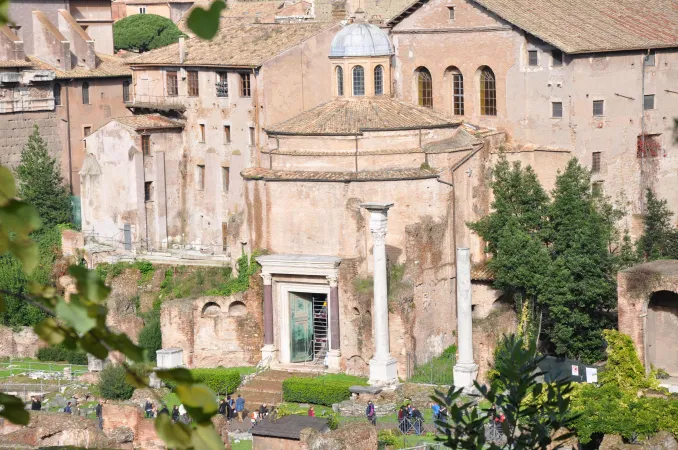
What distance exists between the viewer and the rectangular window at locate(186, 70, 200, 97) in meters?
36.3

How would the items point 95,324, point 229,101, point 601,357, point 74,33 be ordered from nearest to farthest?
point 95,324
point 601,357
point 229,101
point 74,33

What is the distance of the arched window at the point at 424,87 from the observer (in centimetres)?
3478

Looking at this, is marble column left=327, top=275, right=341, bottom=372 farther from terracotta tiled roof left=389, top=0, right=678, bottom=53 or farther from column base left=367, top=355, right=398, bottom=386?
terracotta tiled roof left=389, top=0, right=678, bottom=53

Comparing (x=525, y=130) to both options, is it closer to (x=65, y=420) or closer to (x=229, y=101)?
(x=229, y=101)

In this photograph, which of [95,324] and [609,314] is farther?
[609,314]

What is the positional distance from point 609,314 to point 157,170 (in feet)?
41.3

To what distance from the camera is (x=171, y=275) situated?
3353 centimetres

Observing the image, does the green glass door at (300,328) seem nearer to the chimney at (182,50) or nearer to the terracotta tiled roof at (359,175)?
the terracotta tiled roof at (359,175)

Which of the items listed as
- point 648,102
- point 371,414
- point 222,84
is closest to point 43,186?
point 222,84

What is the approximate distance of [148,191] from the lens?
36.8 meters

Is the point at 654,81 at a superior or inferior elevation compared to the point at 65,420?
superior

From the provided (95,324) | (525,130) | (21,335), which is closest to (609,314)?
(525,130)

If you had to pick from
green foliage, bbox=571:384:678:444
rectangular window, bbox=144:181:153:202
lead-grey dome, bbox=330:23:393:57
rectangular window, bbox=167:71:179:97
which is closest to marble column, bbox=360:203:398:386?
lead-grey dome, bbox=330:23:393:57

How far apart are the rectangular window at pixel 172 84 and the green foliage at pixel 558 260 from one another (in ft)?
32.5
